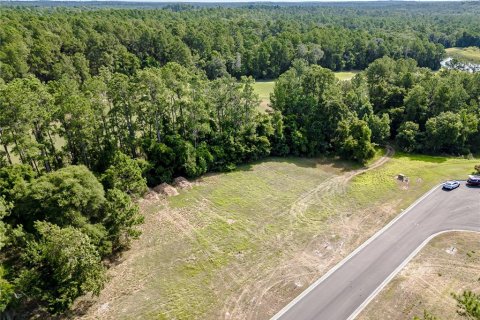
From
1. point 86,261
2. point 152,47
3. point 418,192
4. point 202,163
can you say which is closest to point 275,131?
point 202,163

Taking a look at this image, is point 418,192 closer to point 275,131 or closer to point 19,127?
point 275,131

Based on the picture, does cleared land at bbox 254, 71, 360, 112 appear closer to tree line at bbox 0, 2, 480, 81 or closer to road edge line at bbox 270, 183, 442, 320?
tree line at bbox 0, 2, 480, 81

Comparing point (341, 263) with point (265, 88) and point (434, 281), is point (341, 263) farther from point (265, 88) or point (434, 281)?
point (265, 88)

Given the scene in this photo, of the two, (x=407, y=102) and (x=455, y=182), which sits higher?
(x=407, y=102)

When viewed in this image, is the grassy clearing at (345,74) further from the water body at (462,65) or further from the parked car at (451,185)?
the parked car at (451,185)

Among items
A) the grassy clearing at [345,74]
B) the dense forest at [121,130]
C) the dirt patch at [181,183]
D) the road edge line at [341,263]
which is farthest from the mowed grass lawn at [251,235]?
the grassy clearing at [345,74]

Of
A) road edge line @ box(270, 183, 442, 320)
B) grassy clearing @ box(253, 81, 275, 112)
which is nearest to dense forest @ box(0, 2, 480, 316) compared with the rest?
road edge line @ box(270, 183, 442, 320)

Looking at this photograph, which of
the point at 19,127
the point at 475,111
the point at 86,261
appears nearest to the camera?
the point at 86,261
